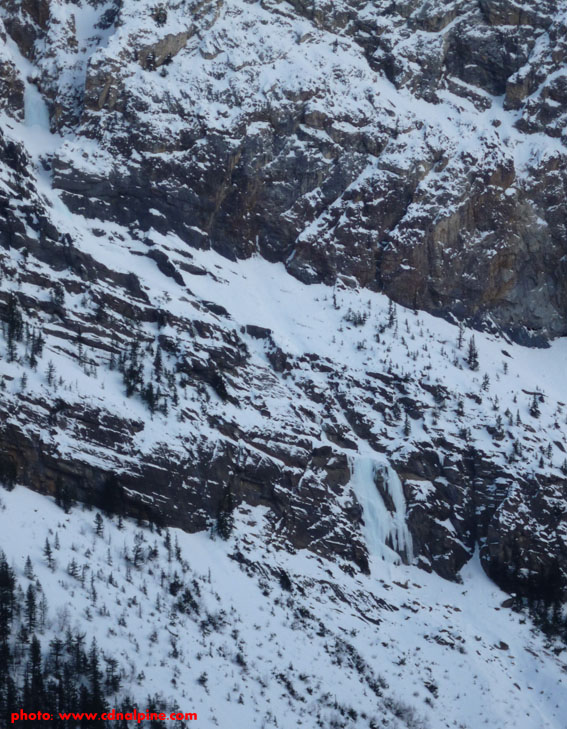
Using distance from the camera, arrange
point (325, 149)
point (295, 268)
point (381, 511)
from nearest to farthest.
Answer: point (381, 511) < point (295, 268) < point (325, 149)

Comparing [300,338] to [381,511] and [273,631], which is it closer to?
[381,511]

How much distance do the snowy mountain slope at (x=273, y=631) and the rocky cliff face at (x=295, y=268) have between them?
13.9 feet

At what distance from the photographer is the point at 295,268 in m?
136

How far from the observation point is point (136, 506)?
9844cm

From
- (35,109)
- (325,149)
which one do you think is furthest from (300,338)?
(35,109)

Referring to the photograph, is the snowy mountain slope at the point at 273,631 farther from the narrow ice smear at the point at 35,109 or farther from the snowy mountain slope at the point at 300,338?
the narrow ice smear at the point at 35,109

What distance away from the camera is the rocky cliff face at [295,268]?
106 meters

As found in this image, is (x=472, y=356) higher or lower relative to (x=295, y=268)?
higher

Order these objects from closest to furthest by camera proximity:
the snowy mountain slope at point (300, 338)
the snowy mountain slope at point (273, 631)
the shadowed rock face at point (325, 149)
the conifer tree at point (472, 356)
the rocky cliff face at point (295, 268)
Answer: the snowy mountain slope at point (273, 631), the snowy mountain slope at point (300, 338), the rocky cliff face at point (295, 268), the conifer tree at point (472, 356), the shadowed rock face at point (325, 149)

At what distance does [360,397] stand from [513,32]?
62.6 m

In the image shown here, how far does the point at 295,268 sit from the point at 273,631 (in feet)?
173

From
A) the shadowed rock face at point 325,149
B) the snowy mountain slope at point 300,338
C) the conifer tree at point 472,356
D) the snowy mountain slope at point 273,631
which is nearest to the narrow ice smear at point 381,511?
the snowy mountain slope at point 300,338

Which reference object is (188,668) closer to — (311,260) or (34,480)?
(34,480)

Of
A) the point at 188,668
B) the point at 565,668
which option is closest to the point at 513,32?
the point at 565,668
